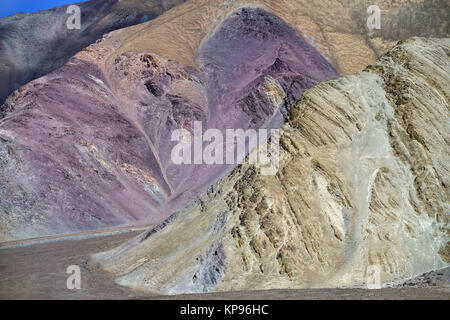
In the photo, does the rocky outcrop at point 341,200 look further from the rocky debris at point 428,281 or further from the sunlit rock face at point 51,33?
the sunlit rock face at point 51,33

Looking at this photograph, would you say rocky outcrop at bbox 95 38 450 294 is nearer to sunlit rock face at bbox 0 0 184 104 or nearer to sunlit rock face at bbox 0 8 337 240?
sunlit rock face at bbox 0 8 337 240

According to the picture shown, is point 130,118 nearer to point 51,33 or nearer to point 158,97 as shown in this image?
point 158,97

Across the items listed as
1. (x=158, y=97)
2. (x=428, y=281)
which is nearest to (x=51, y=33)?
(x=158, y=97)

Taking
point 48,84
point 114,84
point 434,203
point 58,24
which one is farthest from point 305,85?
point 58,24

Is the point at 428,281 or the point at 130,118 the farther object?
the point at 130,118

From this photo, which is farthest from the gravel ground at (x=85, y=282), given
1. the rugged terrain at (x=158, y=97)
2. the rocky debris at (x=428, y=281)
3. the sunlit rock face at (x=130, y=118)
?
the rugged terrain at (x=158, y=97)

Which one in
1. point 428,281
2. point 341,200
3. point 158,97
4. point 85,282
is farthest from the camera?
point 158,97
